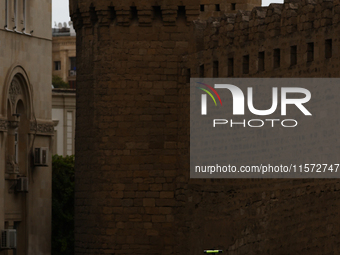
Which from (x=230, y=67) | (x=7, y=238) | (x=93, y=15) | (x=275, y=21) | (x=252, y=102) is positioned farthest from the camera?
(x=7, y=238)

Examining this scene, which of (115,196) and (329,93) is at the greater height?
(329,93)

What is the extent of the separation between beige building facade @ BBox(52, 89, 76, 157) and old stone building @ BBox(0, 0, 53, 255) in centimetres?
1663

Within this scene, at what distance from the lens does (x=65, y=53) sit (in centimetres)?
9081

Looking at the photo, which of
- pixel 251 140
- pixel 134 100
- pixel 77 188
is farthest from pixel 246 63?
pixel 77 188

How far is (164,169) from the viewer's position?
102 ft

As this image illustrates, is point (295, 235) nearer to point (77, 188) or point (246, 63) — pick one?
point (246, 63)

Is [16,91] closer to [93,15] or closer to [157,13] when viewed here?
[93,15]

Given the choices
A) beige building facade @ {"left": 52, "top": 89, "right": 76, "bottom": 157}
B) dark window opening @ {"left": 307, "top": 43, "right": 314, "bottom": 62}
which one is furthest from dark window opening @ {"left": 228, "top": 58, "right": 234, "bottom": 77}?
beige building facade @ {"left": 52, "top": 89, "right": 76, "bottom": 157}

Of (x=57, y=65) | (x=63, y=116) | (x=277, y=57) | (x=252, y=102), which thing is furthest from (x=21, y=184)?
(x=57, y=65)

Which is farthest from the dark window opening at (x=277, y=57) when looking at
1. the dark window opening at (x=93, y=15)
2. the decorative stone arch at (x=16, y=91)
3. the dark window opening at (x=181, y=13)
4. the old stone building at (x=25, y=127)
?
the decorative stone arch at (x=16, y=91)

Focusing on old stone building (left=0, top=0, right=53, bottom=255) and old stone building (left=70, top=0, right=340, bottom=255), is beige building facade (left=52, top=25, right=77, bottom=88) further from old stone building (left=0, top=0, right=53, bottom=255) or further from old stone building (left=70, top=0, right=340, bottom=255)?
old stone building (left=70, top=0, right=340, bottom=255)

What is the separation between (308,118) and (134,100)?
661cm

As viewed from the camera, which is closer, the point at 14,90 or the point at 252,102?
the point at 252,102

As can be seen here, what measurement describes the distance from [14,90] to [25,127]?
48.0 inches
